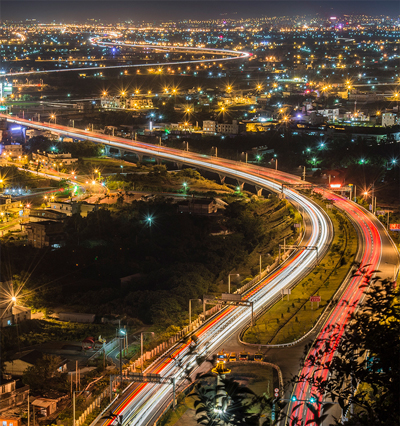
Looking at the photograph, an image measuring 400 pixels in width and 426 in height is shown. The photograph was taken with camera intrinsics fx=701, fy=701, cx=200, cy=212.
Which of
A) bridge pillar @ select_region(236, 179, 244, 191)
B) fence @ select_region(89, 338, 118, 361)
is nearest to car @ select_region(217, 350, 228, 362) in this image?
fence @ select_region(89, 338, 118, 361)

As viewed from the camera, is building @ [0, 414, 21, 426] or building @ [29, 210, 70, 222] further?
building @ [29, 210, 70, 222]

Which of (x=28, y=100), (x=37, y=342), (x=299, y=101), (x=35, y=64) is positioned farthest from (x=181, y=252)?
(x=35, y=64)

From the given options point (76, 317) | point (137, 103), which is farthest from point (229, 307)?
point (137, 103)

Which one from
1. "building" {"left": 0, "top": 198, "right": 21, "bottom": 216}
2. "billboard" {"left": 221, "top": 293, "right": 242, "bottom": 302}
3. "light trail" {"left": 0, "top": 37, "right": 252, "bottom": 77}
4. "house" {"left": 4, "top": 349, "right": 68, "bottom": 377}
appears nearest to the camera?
"house" {"left": 4, "top": 349, "right": 68, "bottom": 377}

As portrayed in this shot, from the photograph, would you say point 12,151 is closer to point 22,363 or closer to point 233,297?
point 233,297

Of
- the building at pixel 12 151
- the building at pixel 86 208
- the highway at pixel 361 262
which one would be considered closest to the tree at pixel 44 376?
the highway at pixel 361 262

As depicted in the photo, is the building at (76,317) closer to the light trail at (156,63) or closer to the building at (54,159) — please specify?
the building at (54,159)

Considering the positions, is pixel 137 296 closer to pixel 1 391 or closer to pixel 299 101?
pixel 1 391

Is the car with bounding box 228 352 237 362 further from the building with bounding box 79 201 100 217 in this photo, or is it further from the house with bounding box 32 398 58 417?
the building with bounding box 79 201 100 217
